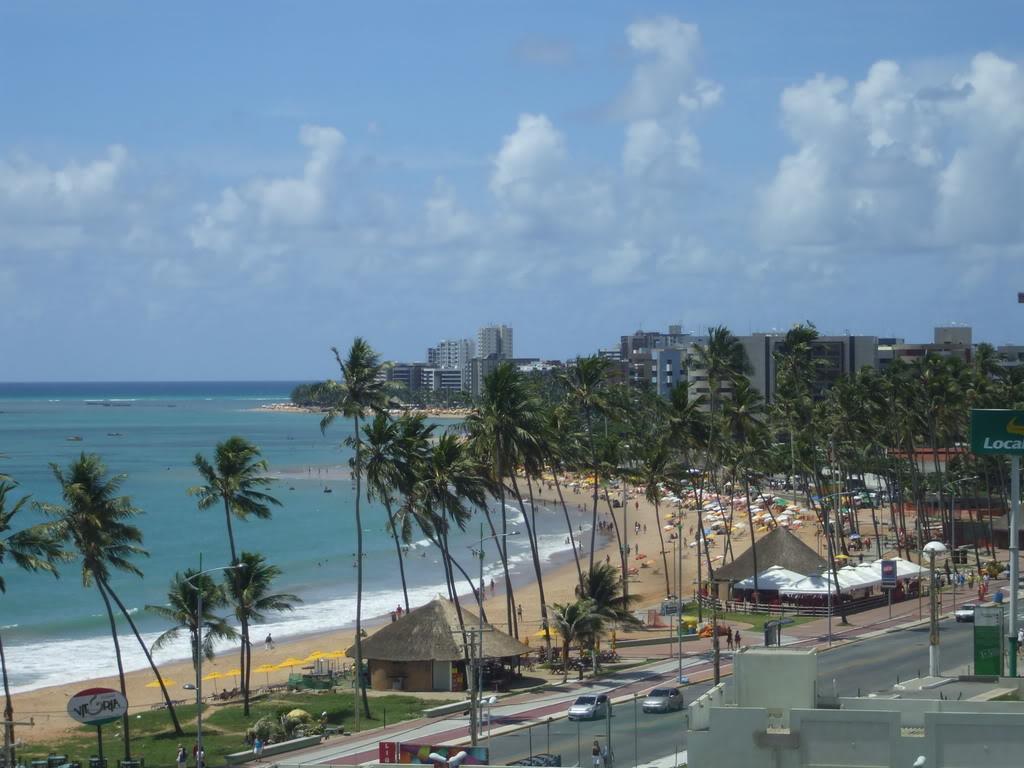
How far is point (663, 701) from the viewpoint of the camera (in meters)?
41.8

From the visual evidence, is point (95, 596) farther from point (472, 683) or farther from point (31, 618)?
point (472, 683)

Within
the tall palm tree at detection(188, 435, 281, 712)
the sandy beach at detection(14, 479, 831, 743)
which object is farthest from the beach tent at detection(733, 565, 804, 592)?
the tall palm tree at detection(188, 435, 281, 712)

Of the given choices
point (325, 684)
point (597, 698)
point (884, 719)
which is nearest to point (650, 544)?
point (325, 684)

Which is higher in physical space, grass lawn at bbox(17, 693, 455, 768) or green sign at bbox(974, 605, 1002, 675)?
green sign at bbox(974, 605, 1002, 675)

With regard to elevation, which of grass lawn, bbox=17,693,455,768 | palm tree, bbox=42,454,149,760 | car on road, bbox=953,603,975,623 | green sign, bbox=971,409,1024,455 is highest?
green sign, bbox=971,409,1024,455

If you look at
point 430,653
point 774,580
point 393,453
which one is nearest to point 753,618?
point 774,580

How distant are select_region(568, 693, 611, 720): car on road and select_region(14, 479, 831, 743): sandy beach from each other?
19451 mm

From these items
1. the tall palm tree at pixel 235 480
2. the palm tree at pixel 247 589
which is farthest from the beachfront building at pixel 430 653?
the tall palm tree at pixel 235 480

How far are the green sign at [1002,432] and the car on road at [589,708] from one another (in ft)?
46.6

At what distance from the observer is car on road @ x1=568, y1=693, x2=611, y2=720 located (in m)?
40.5

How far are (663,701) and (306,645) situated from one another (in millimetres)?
33768

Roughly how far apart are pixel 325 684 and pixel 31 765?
16.4 meters

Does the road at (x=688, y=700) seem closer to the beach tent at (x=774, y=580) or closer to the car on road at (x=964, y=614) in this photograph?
the car on road at (x=964, y=614)

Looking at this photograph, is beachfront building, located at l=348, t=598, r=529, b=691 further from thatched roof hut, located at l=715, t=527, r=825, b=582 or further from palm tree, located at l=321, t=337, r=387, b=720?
thatched roof hut, located at l=715, t=527, r=825, b=582
